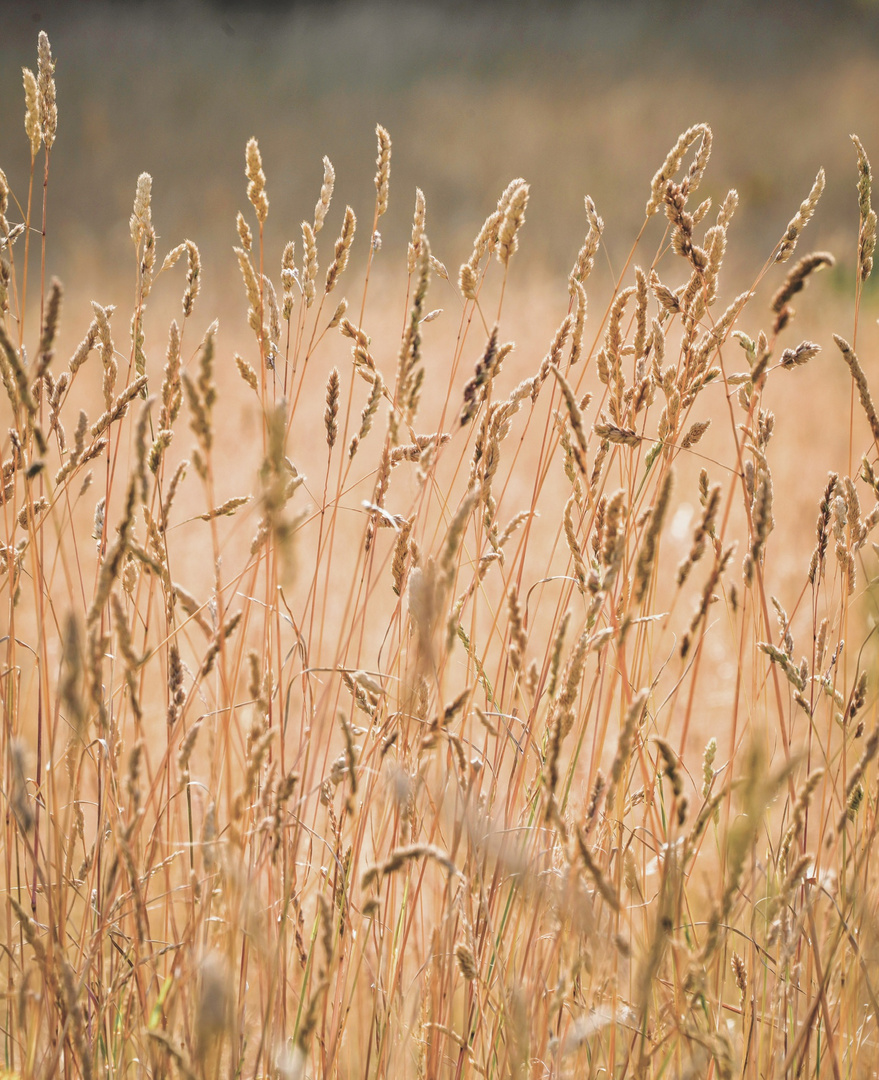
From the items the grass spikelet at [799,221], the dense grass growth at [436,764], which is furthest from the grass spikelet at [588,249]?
the grass spikelet at [799,221]

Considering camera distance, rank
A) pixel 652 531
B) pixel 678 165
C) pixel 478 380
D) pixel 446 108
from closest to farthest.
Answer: pixel 652 531
pixel 478 380
pixel 678 165
pixel 446 108

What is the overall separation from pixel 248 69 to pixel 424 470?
4.46 metres

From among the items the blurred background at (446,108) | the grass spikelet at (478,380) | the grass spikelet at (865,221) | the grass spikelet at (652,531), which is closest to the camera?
the grass spikelet at (652,531)

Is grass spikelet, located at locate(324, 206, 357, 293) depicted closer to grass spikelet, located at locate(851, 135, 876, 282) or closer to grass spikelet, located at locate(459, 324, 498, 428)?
grass spikelet, located at locate(459, 324, 498, 428)

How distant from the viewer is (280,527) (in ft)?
0.96

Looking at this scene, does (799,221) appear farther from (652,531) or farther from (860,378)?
(652,531)

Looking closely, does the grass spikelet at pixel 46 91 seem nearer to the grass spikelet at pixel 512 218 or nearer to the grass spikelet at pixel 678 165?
the grass spikelet at pixel 512 218

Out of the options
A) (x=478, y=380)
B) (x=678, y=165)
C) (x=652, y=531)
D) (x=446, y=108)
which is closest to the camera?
(x=652, y=531)

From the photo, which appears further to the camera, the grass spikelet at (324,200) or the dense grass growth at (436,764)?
the grass spikelet at (324,200)

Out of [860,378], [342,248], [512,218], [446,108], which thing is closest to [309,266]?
[342,248]

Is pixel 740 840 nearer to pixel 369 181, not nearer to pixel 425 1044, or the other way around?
pixel 425 1044

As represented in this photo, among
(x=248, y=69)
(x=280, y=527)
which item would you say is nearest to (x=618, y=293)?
(x=280, y=527)

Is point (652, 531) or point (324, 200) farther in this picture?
point (324, 200)

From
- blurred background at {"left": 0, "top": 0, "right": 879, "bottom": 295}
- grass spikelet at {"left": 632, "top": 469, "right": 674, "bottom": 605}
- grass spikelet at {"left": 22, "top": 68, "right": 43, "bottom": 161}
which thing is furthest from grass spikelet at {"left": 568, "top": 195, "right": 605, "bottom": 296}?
blurred background at {"left": 0, "top": 0, "right": 879, "bottom": 295}
